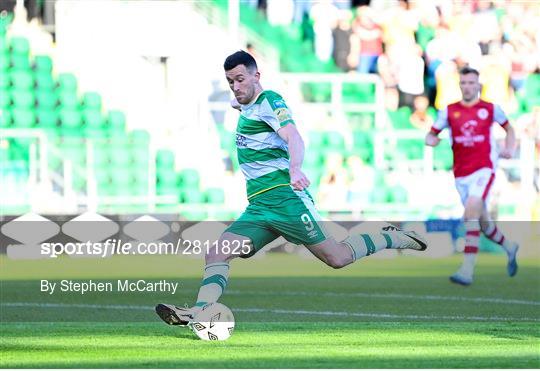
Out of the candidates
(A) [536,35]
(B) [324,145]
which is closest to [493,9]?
(A) [536,35]

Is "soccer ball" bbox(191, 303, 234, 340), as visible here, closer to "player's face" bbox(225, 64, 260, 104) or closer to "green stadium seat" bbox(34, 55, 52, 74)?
"player's face" bbox(225, 64, 260, 104)

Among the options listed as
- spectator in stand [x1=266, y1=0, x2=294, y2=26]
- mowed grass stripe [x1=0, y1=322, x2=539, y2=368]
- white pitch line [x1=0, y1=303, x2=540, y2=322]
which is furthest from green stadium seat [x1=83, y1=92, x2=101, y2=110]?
mowed grass stripe [x1=0, y1=322, x2=539, y2=368]

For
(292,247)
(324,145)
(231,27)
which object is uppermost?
(231,27)

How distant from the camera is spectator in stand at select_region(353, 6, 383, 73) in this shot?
23594mm

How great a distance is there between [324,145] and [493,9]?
215 inches

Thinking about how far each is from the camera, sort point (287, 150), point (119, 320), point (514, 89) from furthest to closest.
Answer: point (514, 89), point (119, 320), point (287, 150)

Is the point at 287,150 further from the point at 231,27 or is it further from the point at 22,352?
the point at 231,27

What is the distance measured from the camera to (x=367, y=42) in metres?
23.7

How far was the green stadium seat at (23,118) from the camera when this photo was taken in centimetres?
2034

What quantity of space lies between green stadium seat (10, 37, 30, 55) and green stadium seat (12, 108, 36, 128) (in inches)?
37.5

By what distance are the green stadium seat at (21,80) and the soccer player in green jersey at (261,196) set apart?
40.9 feet

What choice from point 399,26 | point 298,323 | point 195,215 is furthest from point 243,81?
point 399,26

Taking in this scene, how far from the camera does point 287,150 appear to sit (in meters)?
8.56

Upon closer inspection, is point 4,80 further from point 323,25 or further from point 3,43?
point 323,25
